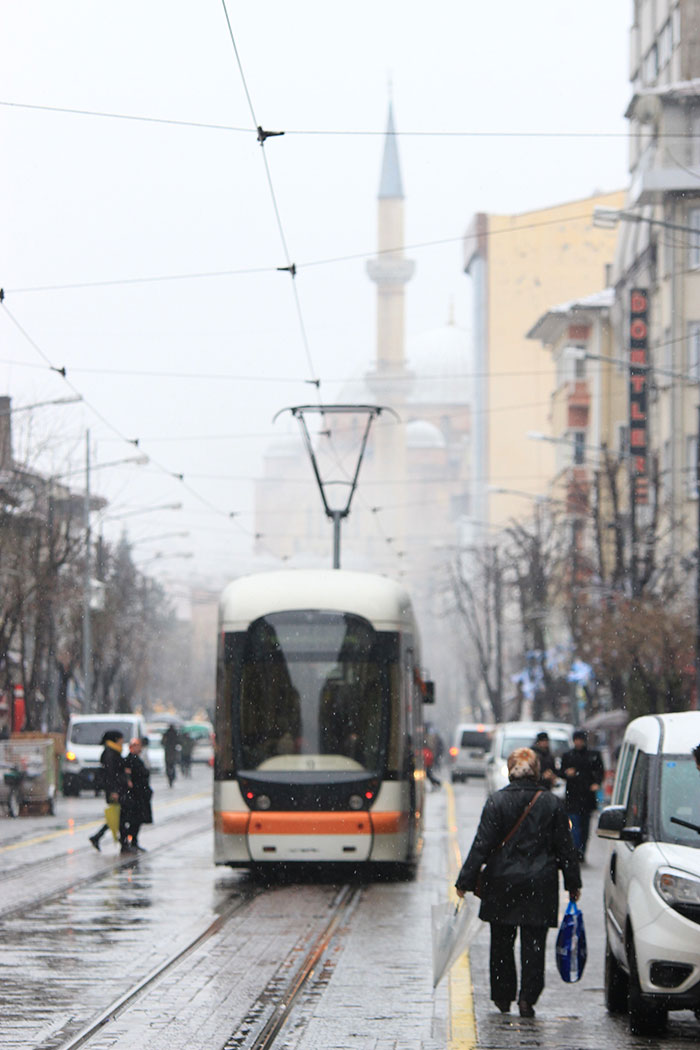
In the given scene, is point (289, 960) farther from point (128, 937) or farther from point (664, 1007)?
point (664, 1007)

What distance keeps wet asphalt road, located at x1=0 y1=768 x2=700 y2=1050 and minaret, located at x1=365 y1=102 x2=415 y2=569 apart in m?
109

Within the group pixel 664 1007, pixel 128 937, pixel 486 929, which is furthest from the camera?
pixel 486 929

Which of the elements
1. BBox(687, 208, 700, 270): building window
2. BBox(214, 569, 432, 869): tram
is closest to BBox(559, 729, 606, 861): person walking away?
BBox(214, 569, 432, 869): tram

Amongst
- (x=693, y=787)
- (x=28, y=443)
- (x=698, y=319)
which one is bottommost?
(x=693, y=787)

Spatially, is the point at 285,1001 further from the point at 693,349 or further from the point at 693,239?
the point at 693,239

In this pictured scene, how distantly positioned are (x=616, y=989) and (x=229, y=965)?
279cm

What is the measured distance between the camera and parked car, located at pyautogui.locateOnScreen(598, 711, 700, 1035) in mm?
9164

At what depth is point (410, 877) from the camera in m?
20.7

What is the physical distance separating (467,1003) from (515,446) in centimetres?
11293

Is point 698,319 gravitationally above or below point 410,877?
above

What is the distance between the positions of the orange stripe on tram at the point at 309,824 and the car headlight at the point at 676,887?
32.2 ft

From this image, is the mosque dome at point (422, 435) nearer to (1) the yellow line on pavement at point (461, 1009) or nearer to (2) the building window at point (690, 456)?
(2) the building window at point (690, 456)

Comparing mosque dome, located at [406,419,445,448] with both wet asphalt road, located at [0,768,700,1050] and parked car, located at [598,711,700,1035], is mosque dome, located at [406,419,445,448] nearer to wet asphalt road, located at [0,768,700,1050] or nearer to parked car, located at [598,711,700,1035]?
wet asphalt road, located at [0,768,700,1050]

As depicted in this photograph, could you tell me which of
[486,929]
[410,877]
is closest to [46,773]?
[410,877]
